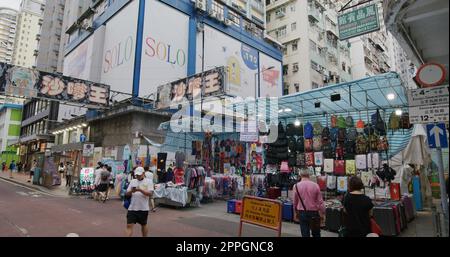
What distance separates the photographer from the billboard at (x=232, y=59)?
26.2m

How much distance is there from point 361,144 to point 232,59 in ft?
67.2

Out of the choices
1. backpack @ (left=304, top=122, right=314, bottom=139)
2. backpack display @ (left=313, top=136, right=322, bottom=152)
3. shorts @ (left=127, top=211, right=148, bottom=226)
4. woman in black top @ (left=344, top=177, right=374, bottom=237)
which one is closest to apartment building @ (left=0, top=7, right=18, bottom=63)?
backpack @ (left=304, top=122, right=314, bottom=139)

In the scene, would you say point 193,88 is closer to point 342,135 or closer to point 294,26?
point 342,135

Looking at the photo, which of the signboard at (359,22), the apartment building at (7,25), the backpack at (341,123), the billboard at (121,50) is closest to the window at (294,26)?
the billboard at (121,50)

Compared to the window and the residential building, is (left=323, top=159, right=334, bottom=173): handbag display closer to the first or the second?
the window

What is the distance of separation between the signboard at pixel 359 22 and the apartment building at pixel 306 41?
2358cm

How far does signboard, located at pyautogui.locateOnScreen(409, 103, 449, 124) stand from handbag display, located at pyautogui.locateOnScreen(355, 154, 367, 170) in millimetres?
5988

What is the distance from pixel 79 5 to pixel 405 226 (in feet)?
150

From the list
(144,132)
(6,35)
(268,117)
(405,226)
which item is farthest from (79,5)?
(6,35)

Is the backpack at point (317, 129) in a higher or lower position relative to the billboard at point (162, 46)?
lower

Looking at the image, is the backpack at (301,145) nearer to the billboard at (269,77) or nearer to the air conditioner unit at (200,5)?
the air conditioner unit at (200,5)

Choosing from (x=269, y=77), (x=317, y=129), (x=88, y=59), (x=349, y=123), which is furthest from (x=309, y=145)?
(x=269, y=77)

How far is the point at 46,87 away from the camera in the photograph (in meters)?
15.6
